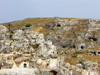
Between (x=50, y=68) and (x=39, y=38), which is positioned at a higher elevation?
(x=39, y=38)

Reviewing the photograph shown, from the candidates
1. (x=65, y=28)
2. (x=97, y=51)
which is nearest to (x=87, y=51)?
(x=97, y=51)

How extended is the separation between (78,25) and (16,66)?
5832cm

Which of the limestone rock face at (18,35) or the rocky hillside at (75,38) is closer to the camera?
the limestone rock face at (18,35)

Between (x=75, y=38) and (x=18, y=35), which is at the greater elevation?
(x=18, y=35)

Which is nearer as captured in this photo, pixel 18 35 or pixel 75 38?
pixel 18 35

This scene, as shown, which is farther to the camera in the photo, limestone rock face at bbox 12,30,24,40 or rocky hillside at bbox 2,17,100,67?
rocky hillside at bbox 2,17,100,67

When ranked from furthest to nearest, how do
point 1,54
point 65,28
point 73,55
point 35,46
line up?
1. point 65,28
2. point 73,55
3. point 35,46
4. point 1,54

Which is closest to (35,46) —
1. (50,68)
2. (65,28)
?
(50,68)

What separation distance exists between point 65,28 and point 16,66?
5207 cm

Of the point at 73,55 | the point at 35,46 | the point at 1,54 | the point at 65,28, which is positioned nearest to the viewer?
the point at 1,54

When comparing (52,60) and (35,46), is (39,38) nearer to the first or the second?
(35,46)

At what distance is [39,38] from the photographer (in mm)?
43875

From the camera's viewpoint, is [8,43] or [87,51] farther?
[87,51]

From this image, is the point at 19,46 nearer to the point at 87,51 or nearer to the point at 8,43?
the point at 8,43
